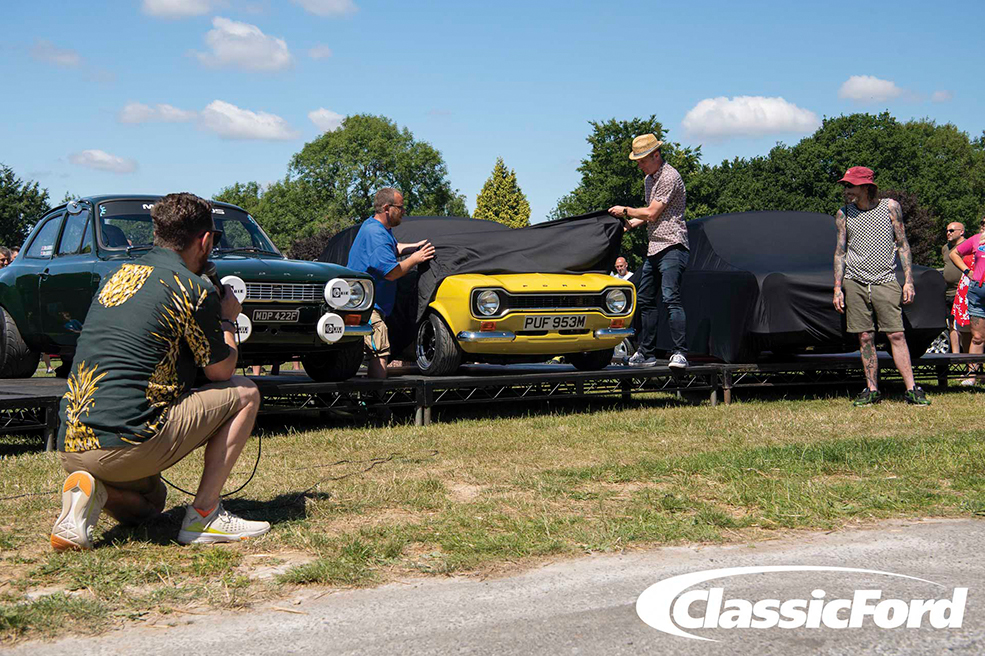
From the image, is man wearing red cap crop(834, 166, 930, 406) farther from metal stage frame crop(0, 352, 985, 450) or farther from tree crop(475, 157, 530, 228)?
tree crop(475, 157, 530, 228)

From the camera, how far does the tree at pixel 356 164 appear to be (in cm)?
7694

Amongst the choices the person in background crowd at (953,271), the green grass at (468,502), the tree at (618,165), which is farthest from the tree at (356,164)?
the green grass at (468,502)

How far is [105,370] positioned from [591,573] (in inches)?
Result: 84.2

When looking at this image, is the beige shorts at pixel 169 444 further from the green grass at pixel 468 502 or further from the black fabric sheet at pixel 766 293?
the black fabric sheet at pixel 766 293

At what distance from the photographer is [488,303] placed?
26.8ft

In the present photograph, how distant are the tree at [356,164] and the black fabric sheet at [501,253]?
6678 cm

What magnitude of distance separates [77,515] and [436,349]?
4.73 meters

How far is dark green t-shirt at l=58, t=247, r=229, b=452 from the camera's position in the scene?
3.90 m

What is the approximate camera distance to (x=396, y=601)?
3.33 meters

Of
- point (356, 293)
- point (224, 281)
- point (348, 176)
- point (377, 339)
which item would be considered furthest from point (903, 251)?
point (348, 176)

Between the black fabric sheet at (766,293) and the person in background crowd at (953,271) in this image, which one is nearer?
the black fabric sheet at (766,293)

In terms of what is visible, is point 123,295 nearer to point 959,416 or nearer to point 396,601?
point 396,601

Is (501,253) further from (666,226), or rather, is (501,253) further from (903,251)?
(903,251)

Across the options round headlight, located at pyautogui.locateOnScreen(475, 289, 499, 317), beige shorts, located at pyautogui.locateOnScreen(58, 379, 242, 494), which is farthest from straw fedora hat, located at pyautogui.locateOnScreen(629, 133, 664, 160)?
beige shorts, located at pyautogui.locateOnScreen(58, 379, 242, 494)
